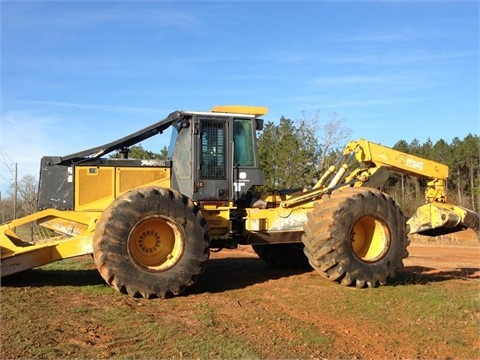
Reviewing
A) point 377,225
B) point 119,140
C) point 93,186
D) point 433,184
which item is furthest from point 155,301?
point 433,184

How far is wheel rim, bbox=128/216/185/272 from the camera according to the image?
8.00 m

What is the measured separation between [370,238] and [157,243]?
4.00m

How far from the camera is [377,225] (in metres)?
9.41

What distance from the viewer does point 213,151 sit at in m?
9.25

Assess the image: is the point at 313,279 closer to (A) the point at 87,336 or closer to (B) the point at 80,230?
(B) the point at 80,230

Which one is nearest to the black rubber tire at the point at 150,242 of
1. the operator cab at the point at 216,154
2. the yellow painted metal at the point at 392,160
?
the operator cab at the point at 216,154

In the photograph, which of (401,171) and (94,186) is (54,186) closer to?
(94,186)

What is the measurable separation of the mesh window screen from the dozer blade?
4.13 m

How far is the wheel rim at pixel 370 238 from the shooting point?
9281mm

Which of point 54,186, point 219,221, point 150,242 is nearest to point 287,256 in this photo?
point 219,221

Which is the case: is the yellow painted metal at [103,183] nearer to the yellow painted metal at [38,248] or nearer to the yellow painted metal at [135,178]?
the yellow painted metal at [135,178]

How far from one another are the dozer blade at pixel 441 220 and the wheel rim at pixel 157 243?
5015 mm

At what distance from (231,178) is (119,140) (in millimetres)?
2144

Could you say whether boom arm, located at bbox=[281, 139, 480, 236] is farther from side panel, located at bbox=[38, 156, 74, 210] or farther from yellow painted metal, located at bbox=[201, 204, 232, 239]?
side panel, located at bbox=[38, 156, 74, 210]
